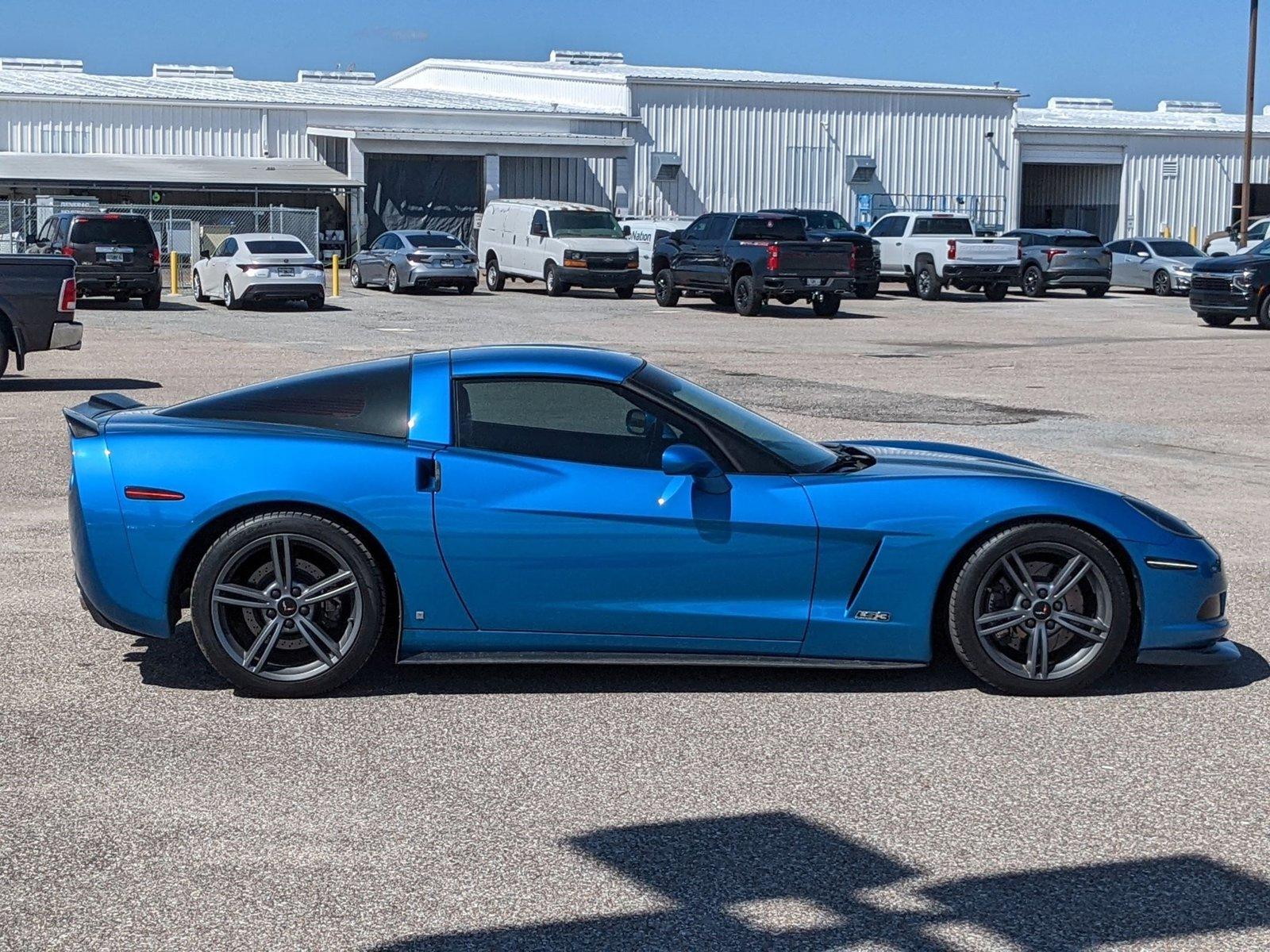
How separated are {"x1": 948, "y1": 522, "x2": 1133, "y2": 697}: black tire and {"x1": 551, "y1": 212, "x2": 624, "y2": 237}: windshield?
32.8 metres

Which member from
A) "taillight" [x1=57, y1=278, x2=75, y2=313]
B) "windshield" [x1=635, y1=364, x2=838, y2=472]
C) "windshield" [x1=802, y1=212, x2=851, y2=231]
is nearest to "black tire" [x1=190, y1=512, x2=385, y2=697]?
"windshield" [x1=635, y1=364, x2=838, y2=472]

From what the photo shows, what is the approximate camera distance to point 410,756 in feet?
17.9

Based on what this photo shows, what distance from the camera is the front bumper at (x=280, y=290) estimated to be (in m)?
32.2

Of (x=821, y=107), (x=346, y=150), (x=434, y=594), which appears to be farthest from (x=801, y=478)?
(x=821, y=107)

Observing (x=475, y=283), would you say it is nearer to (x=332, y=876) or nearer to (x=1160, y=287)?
(x=1160, y=287)

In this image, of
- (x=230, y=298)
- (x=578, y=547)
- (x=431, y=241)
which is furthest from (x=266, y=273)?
(x=578, y=547)

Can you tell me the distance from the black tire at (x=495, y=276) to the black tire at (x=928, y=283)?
31.9ft

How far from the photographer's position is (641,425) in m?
6.23

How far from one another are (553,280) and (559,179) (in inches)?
646

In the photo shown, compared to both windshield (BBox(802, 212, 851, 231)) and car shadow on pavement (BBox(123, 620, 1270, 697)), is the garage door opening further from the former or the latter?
car shadow on pavement (BBox(123, 620, 1270, 697))

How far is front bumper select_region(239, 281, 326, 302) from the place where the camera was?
32250mm

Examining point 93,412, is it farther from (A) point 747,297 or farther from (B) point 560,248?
(B) point 560,248

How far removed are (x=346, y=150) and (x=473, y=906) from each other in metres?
49.3

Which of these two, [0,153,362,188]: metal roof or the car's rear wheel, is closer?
the car's rear wheel
